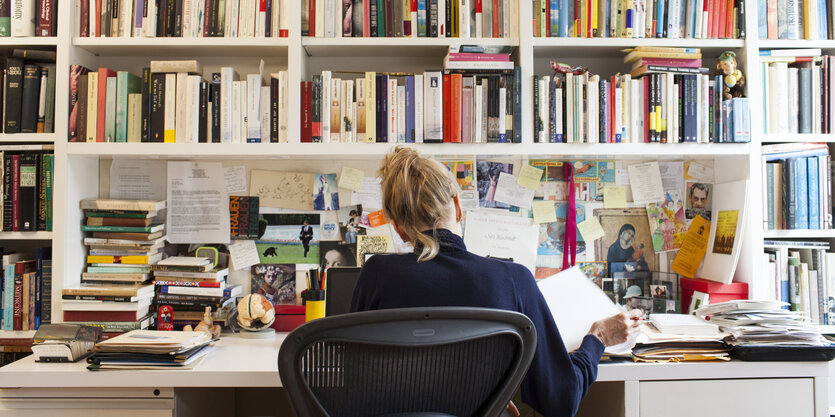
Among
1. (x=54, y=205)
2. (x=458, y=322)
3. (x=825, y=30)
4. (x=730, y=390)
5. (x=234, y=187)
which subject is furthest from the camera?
(x=234, y=187)

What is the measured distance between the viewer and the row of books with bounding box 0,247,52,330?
1.93 metres

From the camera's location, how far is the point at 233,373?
1.54 meters

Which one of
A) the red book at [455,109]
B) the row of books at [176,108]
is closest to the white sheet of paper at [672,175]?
the red book at [455,109]

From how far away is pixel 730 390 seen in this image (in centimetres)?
161

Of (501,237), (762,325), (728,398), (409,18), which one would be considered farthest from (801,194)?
(409,18)

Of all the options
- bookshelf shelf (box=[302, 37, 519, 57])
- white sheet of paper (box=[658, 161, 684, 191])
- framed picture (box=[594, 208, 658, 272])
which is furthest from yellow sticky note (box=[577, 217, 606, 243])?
bookshelf shelf (box=[302, 37, 519, 57])

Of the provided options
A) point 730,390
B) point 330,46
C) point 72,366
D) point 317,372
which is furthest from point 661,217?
point 72,366

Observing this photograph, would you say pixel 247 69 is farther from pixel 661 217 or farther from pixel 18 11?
pixel 661 217

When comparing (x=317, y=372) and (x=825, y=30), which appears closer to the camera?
(x=317, y=372)

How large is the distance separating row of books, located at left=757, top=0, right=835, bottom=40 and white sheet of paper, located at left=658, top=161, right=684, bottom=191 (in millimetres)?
505

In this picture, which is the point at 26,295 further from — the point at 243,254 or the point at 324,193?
the point at 324,193

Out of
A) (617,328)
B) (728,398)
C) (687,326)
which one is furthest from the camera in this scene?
(687,326)

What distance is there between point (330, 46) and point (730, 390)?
1.56m

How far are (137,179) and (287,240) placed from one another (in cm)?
57
